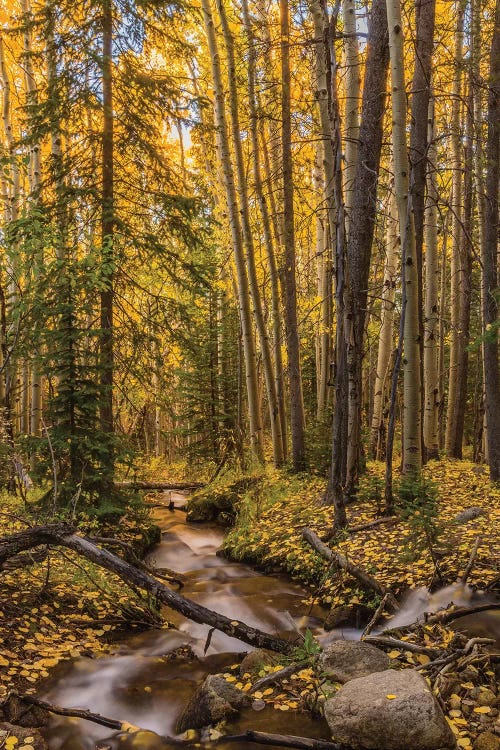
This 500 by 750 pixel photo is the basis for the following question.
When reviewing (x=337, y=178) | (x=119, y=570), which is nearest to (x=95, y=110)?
(x=337, y=178)

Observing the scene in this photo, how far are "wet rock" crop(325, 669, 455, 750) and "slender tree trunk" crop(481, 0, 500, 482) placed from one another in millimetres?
5976

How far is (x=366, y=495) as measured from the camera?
7.61m

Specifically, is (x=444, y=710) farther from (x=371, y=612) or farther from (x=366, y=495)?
(x=366, y=495)

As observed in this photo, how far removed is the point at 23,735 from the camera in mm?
3254

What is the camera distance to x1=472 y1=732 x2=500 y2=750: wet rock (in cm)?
284

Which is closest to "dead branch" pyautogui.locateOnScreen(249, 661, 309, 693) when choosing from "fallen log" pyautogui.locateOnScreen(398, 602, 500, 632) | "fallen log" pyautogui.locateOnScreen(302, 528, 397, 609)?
"fallen log" pyautogui.locateOnScreen(398, 602, 500, 632)

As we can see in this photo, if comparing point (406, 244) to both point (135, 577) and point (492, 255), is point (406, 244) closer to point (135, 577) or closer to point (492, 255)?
point (492, 255)

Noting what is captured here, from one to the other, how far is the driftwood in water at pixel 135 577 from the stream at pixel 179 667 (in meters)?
0.33

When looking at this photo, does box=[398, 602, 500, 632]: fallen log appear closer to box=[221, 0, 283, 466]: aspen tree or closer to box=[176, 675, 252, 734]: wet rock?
box=[176, 675, 252, 734]: wet rock

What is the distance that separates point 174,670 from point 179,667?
69 millimetres

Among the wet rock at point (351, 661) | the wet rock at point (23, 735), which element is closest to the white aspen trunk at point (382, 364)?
the wet rock at point (351, 661)

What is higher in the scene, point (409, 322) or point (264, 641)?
point (409, 322)

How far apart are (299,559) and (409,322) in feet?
11.1

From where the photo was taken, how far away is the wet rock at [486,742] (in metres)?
2.84
